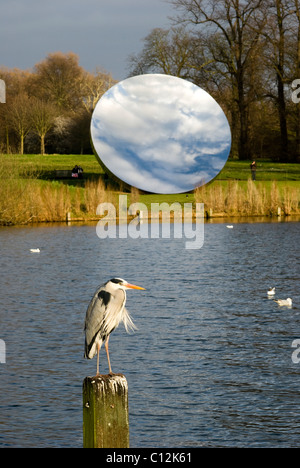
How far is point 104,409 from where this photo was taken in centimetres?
758

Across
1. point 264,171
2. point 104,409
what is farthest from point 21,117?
point 104,409

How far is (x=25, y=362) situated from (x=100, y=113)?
34.3 meters

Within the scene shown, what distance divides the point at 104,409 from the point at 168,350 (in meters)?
7.40

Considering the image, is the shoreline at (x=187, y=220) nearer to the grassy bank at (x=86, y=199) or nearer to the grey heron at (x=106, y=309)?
the grassy bank at (x=86, y=199)

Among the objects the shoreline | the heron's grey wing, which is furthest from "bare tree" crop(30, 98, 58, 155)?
the heron's grey wing

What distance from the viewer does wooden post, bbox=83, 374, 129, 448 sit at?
24.7 ft

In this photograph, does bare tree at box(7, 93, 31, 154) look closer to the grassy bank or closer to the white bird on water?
the grassy bank

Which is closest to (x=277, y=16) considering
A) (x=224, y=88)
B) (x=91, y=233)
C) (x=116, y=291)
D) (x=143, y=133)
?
(x=224, y=88)

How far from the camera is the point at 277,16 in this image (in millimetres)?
67188

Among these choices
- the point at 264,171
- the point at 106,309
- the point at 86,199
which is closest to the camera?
the point at 106,309

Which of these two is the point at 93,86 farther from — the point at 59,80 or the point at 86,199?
the point at 86,199

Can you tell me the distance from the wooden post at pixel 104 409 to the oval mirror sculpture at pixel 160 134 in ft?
127

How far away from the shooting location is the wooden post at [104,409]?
7543mm

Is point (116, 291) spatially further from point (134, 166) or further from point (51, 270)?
point (134, 166)
